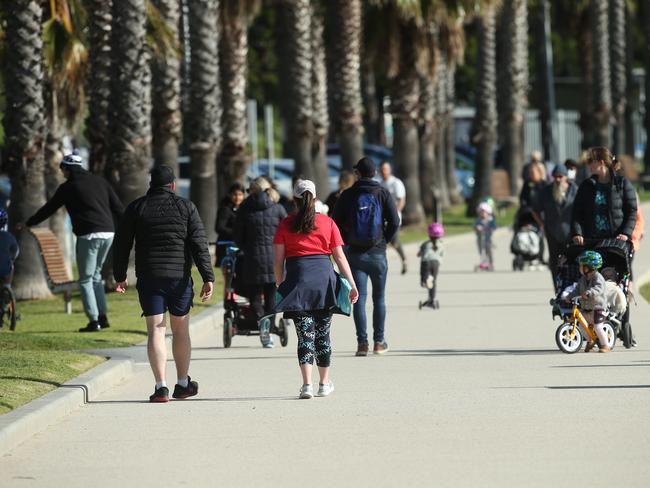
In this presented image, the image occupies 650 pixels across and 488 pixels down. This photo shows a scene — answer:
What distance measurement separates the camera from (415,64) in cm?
3872

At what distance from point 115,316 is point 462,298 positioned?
4.87m

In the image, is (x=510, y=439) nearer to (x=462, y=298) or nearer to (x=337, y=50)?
(x=462, y=298)

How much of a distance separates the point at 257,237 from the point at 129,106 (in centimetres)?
716

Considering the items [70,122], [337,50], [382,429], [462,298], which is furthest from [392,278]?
[382,429]

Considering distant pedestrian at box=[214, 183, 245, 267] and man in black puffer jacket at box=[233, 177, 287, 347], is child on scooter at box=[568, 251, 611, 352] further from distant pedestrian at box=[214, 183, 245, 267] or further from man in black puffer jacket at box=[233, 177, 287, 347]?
distant pedestrian at box=[214, 183, 245, 267]

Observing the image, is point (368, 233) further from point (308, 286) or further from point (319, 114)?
point (319, 114)

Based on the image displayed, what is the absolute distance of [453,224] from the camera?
40000 millimetres

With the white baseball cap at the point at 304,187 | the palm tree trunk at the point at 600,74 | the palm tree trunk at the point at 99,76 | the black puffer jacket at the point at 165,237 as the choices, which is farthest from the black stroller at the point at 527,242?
the palm tree trunk at the point at 600,74

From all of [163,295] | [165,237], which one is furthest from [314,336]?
[165,237]

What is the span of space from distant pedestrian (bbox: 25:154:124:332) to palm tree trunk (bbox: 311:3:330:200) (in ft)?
58.1

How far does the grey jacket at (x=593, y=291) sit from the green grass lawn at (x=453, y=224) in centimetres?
1884

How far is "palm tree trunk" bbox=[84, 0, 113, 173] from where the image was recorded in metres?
23.9

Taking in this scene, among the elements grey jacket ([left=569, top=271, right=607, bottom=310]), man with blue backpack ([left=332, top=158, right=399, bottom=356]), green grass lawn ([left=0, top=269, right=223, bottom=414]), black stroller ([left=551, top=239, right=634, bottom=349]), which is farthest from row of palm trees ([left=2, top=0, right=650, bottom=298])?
grey jacket ([left=569, top=271, right=607, bottom=310])

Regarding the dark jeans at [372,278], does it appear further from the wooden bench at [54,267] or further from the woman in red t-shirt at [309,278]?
the wooden bench at [54,267]
